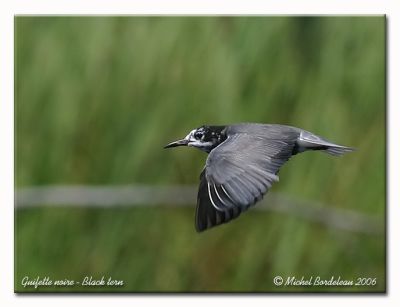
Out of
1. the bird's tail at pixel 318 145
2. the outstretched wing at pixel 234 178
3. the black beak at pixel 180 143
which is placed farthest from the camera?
the black beak at pixel 180 143

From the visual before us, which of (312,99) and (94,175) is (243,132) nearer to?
(312,99)

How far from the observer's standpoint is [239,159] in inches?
97.5

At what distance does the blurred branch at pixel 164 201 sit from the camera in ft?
9.28

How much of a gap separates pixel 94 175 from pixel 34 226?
229 millimetres

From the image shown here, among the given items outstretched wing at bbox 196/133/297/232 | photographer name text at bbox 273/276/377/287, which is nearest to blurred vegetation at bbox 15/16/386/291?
photographer name text at bbox 273/276/377/287

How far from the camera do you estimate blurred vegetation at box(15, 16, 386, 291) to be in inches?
112

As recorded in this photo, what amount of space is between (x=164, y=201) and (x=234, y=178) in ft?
1.63

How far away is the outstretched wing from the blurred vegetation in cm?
33

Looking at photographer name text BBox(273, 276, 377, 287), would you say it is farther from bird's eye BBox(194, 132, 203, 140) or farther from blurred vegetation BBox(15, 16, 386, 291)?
bird's eye BBox(194, 132, 203, 140)

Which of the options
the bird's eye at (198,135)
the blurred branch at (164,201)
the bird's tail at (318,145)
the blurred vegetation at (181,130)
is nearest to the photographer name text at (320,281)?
the blurred vegetation at (181,130)

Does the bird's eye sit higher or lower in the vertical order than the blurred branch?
higher

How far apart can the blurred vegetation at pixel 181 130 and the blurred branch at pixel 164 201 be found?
0.02 meters

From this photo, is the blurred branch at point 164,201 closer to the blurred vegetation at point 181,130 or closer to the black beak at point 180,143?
the blurred vegetation at point 181,130

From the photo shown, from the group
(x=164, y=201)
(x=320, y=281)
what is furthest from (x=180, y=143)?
(x=320, y=281)
